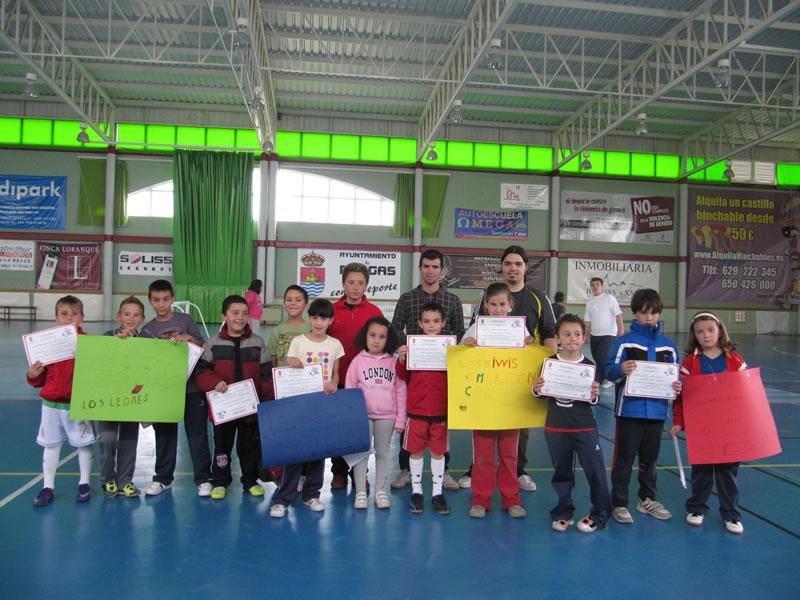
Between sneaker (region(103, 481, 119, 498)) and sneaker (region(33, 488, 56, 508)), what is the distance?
0.31m

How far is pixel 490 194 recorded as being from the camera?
21141mm

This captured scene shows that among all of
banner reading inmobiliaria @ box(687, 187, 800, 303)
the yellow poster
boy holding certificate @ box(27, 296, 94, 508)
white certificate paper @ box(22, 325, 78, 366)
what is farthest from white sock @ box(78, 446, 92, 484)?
banner reading inmobiliaria @ box(687, 187, 800, 303)

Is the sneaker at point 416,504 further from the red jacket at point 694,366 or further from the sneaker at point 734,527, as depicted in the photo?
the sneaker at point 734,527

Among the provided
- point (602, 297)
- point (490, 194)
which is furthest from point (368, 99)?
point (602, 297)

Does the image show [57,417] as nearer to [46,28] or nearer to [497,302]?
[497,302]

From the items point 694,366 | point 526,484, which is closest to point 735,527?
point 694,366

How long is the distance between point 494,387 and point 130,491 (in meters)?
2.56

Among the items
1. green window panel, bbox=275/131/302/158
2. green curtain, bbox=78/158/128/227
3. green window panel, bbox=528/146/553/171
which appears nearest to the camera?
green curtain, bbox=78/158/128/227

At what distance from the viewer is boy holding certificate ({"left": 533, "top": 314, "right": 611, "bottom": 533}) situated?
11.3 ft

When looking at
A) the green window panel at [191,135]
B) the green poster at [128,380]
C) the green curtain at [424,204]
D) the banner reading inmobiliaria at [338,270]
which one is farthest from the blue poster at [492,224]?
the green poster at [128,380]

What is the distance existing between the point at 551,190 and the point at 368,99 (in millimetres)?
7743

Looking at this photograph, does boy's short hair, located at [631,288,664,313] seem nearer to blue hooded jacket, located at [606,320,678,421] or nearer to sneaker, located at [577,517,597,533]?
blue hooded jacket, located at [606,320,678,421]

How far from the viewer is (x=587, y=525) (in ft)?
11.3

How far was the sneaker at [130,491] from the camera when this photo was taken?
12.5ft
